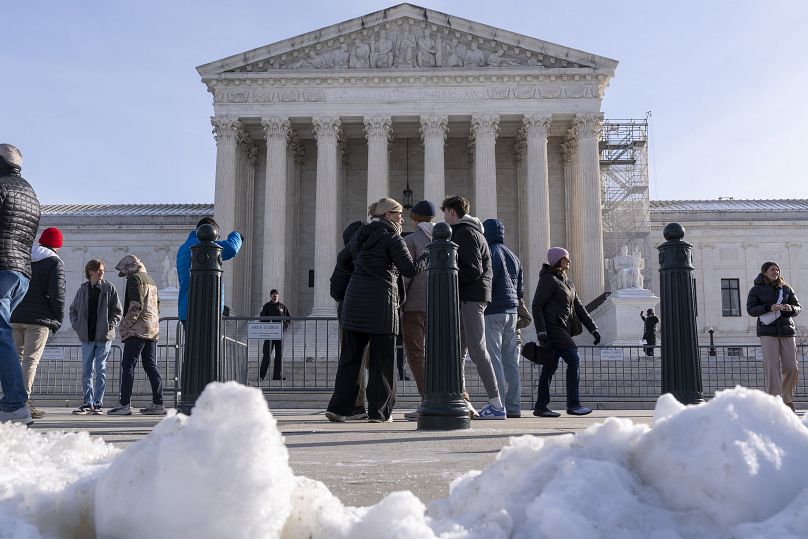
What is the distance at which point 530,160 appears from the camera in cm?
3278

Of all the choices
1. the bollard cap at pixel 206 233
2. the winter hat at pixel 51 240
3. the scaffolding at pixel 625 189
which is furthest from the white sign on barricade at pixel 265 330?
the scaffolding at pixel 625 189

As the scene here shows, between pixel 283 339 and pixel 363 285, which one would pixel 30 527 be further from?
pixel 283 339

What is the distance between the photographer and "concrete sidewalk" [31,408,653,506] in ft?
11.6

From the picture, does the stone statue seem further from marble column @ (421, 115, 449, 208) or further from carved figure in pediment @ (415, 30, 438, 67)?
carved figure in pediment @ (415, 30, 438, 67)

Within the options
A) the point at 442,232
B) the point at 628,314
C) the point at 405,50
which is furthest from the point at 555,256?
the point at 405,50

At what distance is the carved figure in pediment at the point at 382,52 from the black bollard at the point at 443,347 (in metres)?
28.1

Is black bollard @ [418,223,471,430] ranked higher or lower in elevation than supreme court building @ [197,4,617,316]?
lower

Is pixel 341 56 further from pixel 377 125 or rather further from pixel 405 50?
pixel 377 125

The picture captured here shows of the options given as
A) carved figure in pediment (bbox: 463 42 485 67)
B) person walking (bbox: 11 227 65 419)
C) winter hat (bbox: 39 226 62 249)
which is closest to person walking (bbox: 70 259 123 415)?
winter hat (bbox: 39 226 62 249)

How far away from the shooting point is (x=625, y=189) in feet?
130

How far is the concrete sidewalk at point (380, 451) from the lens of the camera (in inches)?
139

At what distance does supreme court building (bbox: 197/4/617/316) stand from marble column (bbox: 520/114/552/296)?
0.05 meters

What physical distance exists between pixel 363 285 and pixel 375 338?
49 cm

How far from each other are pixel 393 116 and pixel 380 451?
29.2m
